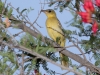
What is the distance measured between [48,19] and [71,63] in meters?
2.91

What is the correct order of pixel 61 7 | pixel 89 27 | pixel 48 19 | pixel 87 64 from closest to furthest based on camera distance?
pixel 89 27 < pixel 87 64 < pixel 61 7 < pixel 48 19

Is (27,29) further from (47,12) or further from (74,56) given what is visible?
(47,12)

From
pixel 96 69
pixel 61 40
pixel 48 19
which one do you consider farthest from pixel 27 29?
pixel 48 19

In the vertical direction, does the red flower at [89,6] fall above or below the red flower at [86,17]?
above

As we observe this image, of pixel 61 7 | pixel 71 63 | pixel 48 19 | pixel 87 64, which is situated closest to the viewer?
pixel 87 64

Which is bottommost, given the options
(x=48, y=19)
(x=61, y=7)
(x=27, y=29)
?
(x=48, y=19)

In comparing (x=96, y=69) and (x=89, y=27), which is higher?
(x=89, y=27)

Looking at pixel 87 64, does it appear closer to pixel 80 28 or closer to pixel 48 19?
pixel 80 28

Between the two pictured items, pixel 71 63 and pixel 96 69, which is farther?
pixel 71 63

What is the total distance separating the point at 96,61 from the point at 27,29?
83cm

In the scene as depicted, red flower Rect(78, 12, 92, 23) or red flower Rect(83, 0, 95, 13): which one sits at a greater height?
red flower Rect(83, 0, 95, 13)

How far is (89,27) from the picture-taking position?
114 inches

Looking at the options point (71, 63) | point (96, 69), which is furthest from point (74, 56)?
point (96, 69)

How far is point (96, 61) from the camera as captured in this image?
3.48 meters
